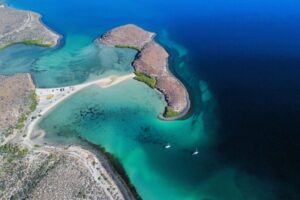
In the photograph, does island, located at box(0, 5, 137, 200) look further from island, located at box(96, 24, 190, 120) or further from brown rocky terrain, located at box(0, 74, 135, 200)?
island, located at box(96, 24, 190, 120)

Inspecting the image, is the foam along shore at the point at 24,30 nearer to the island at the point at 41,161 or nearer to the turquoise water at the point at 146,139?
the island at the point at 41,161

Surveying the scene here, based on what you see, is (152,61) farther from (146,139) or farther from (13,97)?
(13,97)

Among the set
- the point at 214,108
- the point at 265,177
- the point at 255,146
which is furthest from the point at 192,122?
the point at 265,177

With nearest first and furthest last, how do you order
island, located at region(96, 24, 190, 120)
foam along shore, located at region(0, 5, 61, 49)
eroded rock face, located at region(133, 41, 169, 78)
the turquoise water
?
1. the turquoise water
2. island, located at region(96, 24, 190, 120)
3. eroded rock face, located at region(133, 41, 169, 78)
4. foam along shore, located at region(0, 5, 61, 49)

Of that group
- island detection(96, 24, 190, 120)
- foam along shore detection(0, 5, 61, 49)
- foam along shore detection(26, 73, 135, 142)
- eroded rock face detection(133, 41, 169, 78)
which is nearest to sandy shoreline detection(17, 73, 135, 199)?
foam along shore detection(26, 73, 135, 142)

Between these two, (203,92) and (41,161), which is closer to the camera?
(41,161)

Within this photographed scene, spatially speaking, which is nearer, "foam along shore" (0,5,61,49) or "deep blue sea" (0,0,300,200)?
"deep blue sea" (0,0,300,200)

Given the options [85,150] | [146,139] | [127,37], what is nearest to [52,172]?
[85,150]

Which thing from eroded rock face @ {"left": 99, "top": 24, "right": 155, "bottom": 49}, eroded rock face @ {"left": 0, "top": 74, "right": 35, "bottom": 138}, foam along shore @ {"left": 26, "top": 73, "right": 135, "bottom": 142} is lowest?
eroded rock face @ {"left": 0, "top": 74, "right": 35, "bottom": 138}
